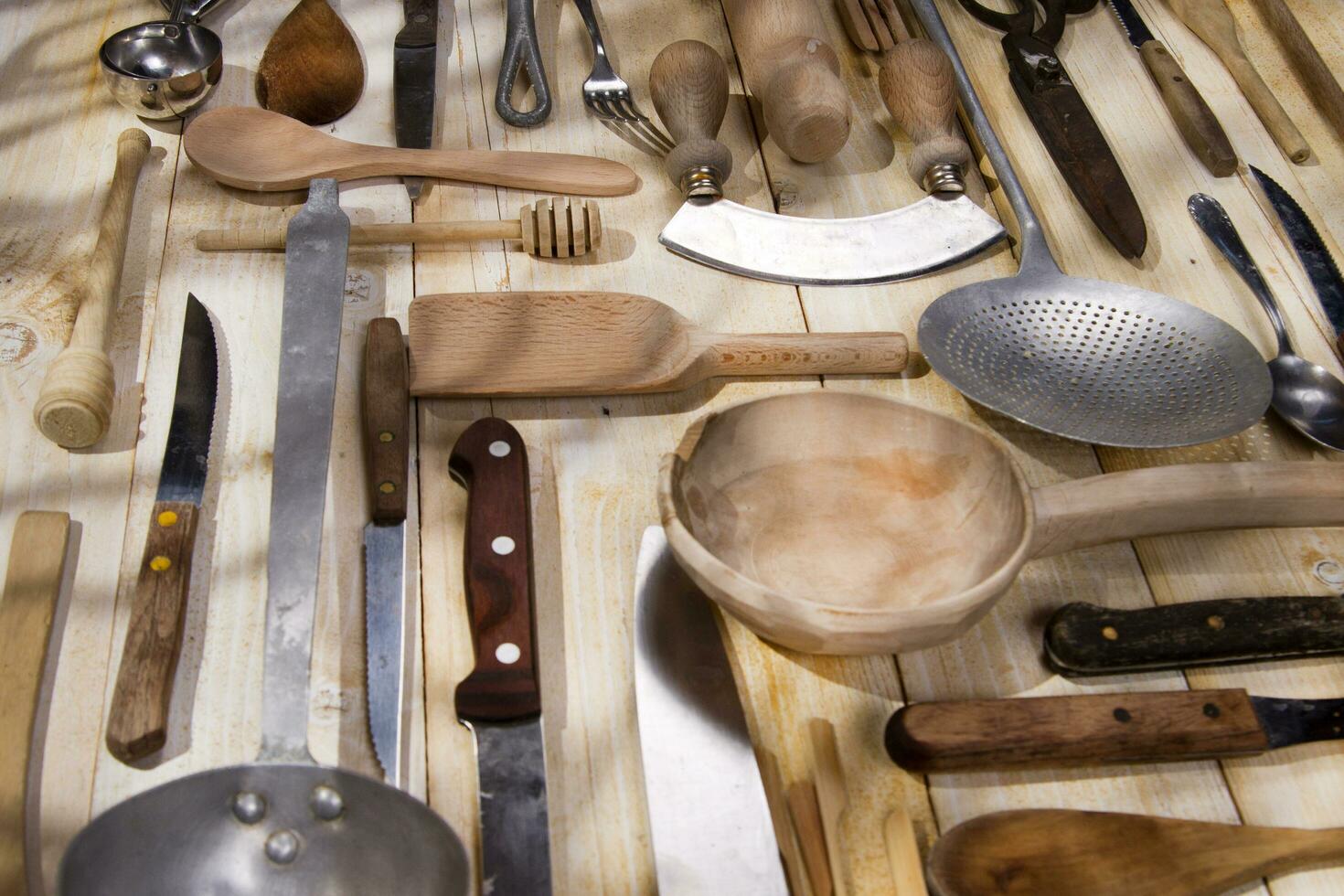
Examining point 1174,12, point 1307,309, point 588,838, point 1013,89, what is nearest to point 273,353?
point 588,838

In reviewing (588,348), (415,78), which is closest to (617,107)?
(415,78)

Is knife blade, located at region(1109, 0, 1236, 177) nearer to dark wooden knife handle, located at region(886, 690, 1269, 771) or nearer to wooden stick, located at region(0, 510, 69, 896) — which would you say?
dark wooden knife handle, located at region(886, 690, 1269, 771)

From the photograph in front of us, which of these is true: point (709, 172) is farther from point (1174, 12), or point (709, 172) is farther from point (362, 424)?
point (1174, 12)

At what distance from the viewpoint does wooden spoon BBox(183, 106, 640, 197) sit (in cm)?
108

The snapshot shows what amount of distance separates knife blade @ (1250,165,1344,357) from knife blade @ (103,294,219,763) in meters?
Answer: 0.95

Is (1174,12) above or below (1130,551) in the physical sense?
above

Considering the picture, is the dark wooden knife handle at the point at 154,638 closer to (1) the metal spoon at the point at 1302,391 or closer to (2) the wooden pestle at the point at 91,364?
(2) the wooden pestle at the point at 91,364

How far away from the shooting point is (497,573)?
0.81 meters

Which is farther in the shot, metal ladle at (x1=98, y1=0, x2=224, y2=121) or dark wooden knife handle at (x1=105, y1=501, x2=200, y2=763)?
metal ladle at (x1=98, y1=0, x2=224, y2=121)

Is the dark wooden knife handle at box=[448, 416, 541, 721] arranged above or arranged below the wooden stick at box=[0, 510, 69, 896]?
above

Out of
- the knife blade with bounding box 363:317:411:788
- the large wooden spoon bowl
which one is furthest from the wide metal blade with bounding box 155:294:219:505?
the large wooden spoon bowl

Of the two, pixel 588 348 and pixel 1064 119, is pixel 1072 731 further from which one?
pixel 1064 119

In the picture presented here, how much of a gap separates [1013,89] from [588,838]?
90 cm

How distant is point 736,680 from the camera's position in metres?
0.81
